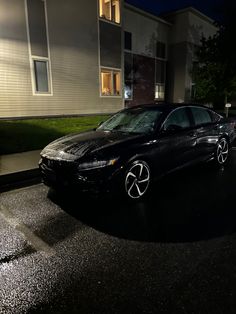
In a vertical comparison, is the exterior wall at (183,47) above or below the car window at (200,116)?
above

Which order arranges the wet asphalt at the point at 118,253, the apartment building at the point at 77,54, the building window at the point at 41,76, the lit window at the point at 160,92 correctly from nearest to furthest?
1. the wet asphalt at the point at 118,253
2. the apartment building at the point at 77,54
3. the building window at the point at 41,76
4. the lit window at the point at 160,92

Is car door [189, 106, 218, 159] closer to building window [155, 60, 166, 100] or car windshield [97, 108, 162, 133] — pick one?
car windshield [97, 108, 162, 133]

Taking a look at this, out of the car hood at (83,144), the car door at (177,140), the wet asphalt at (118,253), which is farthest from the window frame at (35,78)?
the car door at (177,140)

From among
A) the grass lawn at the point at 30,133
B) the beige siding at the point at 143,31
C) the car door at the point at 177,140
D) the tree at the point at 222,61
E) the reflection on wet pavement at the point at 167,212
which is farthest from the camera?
the beige siding at the point at 143,31

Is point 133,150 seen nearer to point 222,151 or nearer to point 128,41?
point 222,151

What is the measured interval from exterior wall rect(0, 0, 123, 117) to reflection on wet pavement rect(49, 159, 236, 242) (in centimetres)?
879

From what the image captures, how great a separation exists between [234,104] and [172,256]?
3080 centimetres

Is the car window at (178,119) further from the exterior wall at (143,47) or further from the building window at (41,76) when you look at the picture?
the exterior wall at (143,47)

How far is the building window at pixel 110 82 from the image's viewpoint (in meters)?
16.1

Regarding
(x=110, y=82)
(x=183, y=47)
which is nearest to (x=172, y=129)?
(x=110, y=82)

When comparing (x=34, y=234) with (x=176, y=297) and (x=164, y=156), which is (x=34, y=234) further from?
(x=164, y=156)

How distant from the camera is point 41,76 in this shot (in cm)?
1276

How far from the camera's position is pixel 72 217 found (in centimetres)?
370

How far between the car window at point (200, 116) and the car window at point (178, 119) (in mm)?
321
